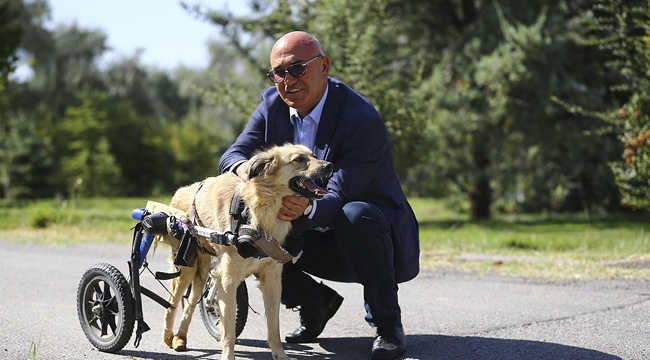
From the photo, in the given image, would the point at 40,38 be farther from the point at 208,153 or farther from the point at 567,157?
the point at 567,157

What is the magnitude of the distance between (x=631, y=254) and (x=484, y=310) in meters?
4.19

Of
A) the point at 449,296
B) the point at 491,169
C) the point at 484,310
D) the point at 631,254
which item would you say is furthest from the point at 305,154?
the point at 491,169

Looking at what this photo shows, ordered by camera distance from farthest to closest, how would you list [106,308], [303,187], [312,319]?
[312,319] < [106,308] < [303,187]

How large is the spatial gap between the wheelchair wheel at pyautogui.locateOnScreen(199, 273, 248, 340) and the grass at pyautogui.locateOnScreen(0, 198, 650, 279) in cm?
73

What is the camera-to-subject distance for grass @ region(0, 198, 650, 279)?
29.7 ft

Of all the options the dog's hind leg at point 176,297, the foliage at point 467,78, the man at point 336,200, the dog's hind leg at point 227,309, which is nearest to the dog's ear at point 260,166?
the man at point 336,200

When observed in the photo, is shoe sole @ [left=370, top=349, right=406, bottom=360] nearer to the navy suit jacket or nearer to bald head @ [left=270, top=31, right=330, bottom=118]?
the navy suit jacket

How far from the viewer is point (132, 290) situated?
485 cm

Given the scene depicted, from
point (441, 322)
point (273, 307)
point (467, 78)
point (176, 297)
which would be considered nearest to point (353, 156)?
point (273, 307)

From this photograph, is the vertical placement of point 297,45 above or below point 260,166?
above

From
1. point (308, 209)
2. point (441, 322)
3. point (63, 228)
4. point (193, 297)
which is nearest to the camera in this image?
point (308, 209)

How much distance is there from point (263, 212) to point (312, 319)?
1.25m

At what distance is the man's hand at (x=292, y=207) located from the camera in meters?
4.46

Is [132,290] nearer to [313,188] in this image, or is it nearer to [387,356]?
[313,188]
